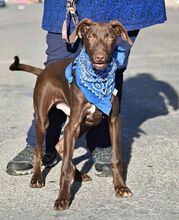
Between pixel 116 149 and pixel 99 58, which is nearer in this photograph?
pixel 99 58

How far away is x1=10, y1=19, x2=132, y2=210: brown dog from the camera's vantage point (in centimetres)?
413

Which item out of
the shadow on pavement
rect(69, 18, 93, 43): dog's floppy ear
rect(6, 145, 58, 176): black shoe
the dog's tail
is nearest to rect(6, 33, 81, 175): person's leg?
rect(6, 145, 58, 176): black shoe

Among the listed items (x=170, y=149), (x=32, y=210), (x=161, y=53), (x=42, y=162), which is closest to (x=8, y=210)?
(x=32, y=210)

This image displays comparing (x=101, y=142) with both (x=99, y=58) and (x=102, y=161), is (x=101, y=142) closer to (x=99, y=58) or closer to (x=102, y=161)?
(x=102, y=161)

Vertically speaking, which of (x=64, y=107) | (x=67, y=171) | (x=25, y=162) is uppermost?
(x=64, y=107)

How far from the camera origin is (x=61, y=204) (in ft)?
13.5

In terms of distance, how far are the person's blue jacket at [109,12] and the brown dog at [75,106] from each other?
13.9 inches

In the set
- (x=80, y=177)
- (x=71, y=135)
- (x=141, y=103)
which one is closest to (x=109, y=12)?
(x=71, y=135)

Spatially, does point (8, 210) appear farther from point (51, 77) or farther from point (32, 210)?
point (51, 77)

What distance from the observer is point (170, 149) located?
555cm

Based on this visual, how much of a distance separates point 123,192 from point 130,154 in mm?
1095

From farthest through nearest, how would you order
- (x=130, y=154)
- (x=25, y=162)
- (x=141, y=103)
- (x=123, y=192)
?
1. (x=141, y=103)
2. (x=130, y=154)
3. (x=25, y=162)
4. (x=123, y=192)

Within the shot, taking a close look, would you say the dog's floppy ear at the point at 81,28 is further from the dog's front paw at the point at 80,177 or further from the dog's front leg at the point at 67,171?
the dog's front paw at the point at 80,177

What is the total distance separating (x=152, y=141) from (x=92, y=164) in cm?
91
